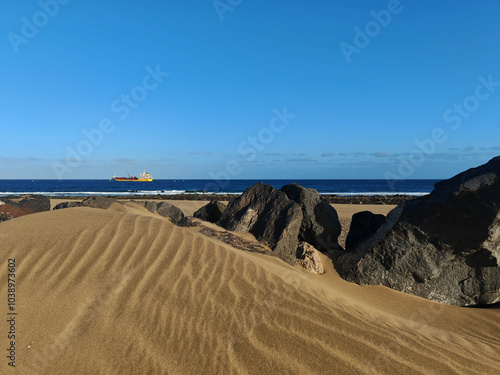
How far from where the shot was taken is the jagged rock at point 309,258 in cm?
568

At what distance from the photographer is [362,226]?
7094 mm

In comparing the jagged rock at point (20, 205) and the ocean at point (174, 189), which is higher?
the jagged rock at point (20, 205)

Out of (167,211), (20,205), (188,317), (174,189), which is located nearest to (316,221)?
(188,317)

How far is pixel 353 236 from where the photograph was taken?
23.1 ft

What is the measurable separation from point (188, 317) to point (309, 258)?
3.10 metres

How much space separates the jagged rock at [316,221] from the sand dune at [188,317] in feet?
6.53

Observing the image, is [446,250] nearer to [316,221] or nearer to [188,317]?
[316,221]

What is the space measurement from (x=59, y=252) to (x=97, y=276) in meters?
0.72

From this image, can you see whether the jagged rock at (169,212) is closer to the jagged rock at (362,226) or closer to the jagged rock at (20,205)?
the jagged rock at (20,205)

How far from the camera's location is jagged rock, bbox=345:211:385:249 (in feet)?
22.9

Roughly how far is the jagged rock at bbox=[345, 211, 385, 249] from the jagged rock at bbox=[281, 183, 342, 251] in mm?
346

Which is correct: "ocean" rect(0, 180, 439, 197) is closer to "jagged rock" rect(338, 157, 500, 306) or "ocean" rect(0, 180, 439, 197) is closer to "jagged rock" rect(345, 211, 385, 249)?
"jagged rock" rect(345, 211, 385, 249)

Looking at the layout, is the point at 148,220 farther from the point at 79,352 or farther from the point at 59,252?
the point at 79,352

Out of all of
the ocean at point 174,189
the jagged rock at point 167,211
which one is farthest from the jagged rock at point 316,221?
the ocean at point 174,189
